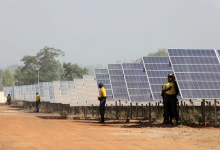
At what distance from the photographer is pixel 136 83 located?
77.0 feet

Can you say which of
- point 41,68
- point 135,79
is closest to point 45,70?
point 41,68

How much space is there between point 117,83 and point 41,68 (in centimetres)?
6590

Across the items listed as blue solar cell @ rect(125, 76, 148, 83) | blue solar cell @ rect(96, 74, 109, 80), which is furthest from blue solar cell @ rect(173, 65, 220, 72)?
blue solar cell @ rect(96, 74, 109, 80)

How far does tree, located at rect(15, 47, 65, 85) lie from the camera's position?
277 ft

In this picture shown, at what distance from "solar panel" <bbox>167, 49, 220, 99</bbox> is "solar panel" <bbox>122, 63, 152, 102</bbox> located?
405cm

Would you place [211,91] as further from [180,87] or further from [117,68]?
[117,68]

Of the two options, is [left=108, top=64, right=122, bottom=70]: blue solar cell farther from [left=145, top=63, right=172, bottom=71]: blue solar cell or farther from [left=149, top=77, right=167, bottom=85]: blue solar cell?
[left=149, top=77, right=167, bottom=85]: blue solar cell

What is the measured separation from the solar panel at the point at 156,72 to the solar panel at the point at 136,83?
153cm

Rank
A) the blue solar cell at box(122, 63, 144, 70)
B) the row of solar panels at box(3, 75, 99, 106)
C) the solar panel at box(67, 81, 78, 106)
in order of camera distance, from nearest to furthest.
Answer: the blue solar cell at box(122, 63, 144, 70)
the row of solar panels at box(3, 75, 99, 106)
the solar panel at box(67, 81, 78, 106)

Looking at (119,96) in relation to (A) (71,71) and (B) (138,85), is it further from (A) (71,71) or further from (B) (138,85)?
(A) (71,71)

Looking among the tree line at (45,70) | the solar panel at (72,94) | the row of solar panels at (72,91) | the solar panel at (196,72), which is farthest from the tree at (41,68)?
the solar panel at (196,72)

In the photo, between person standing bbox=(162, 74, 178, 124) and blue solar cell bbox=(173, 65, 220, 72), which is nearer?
person standing bbox=(162, 74, 178, 124)

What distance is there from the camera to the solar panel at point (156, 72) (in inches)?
775

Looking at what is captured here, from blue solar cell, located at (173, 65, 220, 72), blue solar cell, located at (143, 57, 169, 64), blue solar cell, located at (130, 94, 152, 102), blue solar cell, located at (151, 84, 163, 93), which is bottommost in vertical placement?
blue solar cell, located at (130, 94, 152, 102)
